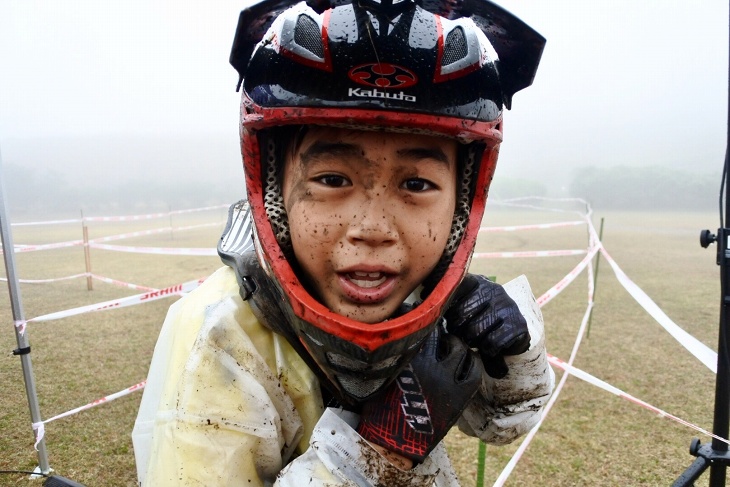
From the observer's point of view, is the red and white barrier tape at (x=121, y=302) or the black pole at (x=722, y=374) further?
the red and white barrier tape at (x=121, y=302)

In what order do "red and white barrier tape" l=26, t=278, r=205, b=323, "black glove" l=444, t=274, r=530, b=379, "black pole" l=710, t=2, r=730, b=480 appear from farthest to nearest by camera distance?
1. "red and white barrier tape" l=26, t=278, r=205, b=323
2. "black pole" l=710, t=2, r=730, b=480
3. "black glove" l=444, t=274, r=530, b=379

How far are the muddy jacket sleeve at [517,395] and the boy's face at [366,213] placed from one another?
0.68m

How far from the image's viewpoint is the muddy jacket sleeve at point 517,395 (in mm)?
1776

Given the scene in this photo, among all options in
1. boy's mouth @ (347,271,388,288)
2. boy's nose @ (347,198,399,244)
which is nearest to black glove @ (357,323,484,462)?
boy's mouth @ (347,271,388,288)

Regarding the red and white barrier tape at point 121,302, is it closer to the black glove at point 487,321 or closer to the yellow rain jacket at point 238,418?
the yellow rain jacket at point 238,418

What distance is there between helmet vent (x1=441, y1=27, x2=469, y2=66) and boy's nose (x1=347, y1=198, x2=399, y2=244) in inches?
15.9

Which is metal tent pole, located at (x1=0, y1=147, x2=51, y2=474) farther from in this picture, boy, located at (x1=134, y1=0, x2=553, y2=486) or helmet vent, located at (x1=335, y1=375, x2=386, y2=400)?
helmet vent, located at (x1=335, y1=375, x2=386, y2=400)

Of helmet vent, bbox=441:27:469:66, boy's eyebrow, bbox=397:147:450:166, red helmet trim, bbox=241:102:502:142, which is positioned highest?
helmet vent, bbox=441:27:469:66

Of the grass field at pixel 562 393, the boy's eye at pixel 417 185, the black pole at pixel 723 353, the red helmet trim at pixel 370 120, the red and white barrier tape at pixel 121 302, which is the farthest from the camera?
the red and white barrier tape at pixel 121 302

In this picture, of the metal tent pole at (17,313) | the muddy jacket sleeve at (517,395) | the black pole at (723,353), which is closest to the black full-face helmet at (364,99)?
the muddy jacket sleeve at (517,395)

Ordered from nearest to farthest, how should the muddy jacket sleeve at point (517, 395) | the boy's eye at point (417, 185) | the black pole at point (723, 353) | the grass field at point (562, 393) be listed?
the boy's eye at point (417, 185)
the muddy jacket sleeve at point (517, 395)
the black pole at point (723, 353)
the grass field at point (562, 393)

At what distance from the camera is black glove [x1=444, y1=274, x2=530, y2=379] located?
1.61 metres

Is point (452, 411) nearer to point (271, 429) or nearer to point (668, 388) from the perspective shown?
point (271, 429)

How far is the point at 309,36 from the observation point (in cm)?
124
